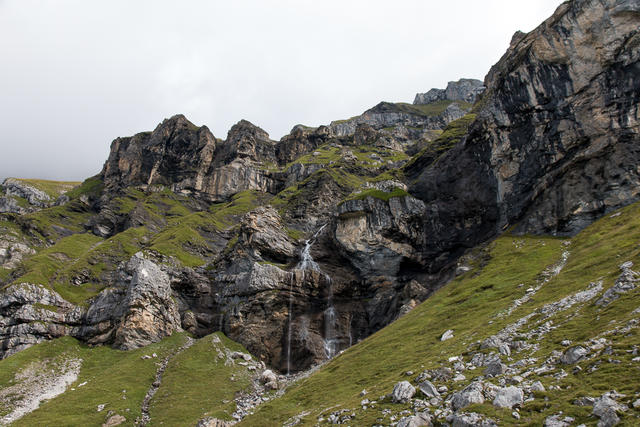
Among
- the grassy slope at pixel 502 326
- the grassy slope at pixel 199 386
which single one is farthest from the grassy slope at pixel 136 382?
the grassy slope at pixel 502 326

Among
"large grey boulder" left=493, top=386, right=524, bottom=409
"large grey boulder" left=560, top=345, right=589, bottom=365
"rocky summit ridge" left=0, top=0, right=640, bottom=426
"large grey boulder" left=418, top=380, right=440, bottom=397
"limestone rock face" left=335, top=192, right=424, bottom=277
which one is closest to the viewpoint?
"large grey boulder" left=493, top=386, right=524, bottom=409

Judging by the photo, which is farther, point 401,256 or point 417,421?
point 401,256

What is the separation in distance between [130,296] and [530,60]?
356 feet

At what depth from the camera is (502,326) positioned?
37812 millimetres

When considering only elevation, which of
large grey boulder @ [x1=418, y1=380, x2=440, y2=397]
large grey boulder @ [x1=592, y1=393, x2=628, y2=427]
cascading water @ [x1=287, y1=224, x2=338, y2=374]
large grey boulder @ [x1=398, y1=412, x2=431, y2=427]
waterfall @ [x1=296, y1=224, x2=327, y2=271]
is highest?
large grey boulder @ [x1=592, y1=393, x2=628, y2=427]

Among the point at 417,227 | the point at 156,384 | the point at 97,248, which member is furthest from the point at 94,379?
the point at 417,227

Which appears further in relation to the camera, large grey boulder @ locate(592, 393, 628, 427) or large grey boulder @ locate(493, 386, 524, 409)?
large grey boulder @ locate(493, 386, 524, 409)

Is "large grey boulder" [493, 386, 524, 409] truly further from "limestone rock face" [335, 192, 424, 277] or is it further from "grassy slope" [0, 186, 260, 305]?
"grassy slope" [0, 186, 260, 305]

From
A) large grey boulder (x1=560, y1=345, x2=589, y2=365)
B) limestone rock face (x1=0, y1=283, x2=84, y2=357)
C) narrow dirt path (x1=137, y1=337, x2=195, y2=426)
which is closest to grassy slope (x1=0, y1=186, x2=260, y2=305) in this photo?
limestone rock face (x1=0, y1=283, x2=84, y2=357)

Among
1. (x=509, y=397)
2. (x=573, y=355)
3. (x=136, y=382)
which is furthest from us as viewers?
(x=136, y=382)

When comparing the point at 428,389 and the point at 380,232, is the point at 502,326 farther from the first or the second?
the point at 380,232

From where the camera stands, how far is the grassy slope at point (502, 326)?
18141mm

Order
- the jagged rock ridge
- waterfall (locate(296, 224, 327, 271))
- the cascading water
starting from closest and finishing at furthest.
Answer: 1. the jagged rock ridge
2. the cascading water
3. waterfall (locate(296, 224, 327, 271))

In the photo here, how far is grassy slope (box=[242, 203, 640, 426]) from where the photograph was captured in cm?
1814
